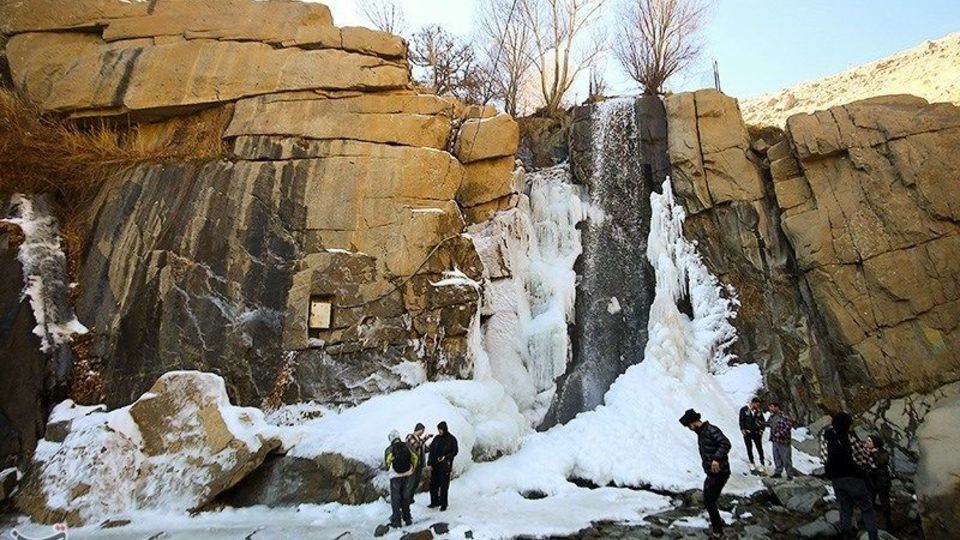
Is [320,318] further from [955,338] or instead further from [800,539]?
[955,338]

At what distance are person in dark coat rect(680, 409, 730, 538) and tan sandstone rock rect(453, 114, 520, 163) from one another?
857 centimetres

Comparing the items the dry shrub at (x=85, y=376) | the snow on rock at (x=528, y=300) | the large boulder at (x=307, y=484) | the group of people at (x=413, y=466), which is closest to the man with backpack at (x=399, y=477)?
the group of people at (x=413, y=466)

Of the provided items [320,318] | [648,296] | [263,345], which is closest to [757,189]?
[648,296]

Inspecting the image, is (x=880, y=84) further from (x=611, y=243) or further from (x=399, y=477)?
(x=399, y=477)

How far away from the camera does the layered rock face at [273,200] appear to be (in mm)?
10594

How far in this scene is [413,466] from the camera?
7.62 meters

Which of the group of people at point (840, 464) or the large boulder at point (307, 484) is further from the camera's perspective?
the large boulder at point (307, 484)

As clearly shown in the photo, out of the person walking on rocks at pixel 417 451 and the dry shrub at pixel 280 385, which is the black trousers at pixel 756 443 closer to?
the person walking on rocks at pixel 417 451

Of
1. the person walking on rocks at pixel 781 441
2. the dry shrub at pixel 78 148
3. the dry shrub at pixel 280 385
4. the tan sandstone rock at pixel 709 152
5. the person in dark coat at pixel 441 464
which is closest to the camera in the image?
the person in dark coat at pixel 441 464

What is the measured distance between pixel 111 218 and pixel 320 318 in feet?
16.9

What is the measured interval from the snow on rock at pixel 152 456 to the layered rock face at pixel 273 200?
1.28m

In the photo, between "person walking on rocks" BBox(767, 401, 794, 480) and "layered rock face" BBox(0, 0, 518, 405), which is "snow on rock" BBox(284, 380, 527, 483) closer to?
"layered rock face" BBox(0, 0, 518, 405)

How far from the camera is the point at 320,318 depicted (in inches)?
427

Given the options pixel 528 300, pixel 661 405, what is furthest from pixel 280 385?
pixel 661 405
